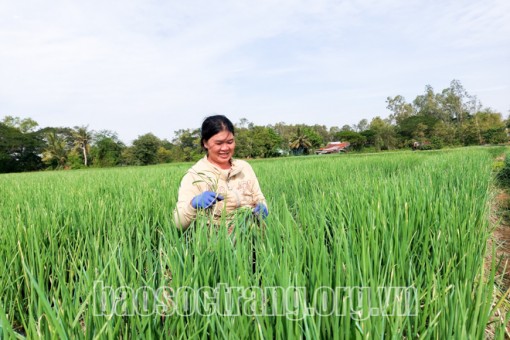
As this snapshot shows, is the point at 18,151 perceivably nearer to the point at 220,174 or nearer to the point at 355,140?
the point at 355,140

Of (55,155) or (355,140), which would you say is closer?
(55,155)

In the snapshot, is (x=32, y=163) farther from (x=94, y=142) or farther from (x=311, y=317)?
(x=311, y=317)

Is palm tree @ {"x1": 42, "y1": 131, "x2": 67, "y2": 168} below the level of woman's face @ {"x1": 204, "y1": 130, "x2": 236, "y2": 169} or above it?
above

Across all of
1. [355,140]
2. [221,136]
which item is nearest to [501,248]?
[221,136]

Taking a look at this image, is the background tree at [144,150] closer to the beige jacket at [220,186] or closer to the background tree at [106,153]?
the background tree at [106,153]

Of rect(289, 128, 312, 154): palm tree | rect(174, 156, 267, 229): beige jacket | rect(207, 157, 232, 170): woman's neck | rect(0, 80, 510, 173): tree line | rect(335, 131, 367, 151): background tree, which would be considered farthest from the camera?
rect(289, 128, 312, 154): palm tree

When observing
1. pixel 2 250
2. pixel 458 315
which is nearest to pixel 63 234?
pixel 2 250

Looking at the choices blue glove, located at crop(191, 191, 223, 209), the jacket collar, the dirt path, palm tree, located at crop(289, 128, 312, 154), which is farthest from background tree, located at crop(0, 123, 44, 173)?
the dirt path

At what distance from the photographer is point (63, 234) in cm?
168

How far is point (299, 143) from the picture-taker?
178 ft

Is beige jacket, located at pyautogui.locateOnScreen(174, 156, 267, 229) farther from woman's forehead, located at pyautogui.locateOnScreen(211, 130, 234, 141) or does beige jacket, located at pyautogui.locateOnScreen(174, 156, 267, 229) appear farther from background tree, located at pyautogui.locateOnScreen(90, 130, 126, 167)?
background tree, located at pyautogui.locateOnScreen(90, 130, 126, 167)

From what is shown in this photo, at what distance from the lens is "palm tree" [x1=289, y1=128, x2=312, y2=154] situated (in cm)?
5410

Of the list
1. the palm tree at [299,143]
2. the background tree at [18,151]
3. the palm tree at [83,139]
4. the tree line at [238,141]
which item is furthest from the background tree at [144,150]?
the palm tree at [299,143]

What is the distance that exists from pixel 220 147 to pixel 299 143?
53200mm
